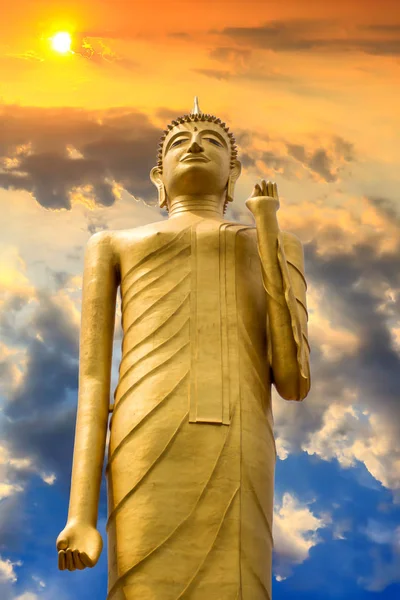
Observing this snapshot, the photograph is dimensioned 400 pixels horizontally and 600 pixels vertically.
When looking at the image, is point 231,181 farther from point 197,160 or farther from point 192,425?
point 192,425

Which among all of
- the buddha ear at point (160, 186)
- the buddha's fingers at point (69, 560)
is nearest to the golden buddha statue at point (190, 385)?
the buddha's fingers at point (69, 560)

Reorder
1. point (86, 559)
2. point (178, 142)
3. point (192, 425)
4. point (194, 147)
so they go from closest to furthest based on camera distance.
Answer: point (86, 559)
point (192, 425)
point (194, 147)
point (178, 142)

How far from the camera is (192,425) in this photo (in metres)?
6.54

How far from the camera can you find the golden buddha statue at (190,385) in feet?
20.6

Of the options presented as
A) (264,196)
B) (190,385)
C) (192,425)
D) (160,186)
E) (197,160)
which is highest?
(160,186)

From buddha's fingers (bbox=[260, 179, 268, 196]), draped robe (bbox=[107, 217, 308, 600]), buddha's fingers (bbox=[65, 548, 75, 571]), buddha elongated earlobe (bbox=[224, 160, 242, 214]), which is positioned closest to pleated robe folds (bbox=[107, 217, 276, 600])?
draped robe (bbox=[107, 217, 308, 600])

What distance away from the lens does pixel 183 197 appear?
779 cm

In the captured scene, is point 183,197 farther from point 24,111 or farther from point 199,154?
point 24,111

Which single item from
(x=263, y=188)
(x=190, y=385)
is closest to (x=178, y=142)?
(x=263, y=188)

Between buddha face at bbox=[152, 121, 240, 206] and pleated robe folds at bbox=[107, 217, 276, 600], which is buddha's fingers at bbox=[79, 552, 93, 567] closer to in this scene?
pleated robe folds at bbox=[107, 217, 276, 600]

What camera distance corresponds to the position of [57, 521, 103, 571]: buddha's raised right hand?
20.9ft

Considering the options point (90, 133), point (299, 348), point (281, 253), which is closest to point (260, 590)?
point (299, 348)

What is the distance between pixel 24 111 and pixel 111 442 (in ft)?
24.3

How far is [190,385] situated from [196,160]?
1767 mm
